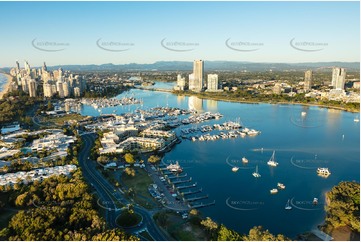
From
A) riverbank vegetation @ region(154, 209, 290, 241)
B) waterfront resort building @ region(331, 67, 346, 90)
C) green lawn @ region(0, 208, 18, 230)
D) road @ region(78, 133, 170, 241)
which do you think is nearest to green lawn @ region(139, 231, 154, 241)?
road @ region(78, 133, 170, 241)

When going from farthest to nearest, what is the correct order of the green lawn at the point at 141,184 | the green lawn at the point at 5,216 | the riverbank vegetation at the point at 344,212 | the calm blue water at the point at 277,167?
the green lawn at the point at 141,184
the calm blue water at the point at 277,167
the green lawn at the point at 5,216
the riverbank vegetation at the point at 344,212

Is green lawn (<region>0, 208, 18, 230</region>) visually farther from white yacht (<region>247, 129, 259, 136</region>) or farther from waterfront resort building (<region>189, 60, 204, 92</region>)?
waterfront resort building (<region>189, 60, 204, 92</region>)

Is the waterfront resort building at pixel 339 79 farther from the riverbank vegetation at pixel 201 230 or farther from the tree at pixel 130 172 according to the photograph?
the riverbank vegetation at pixel 201 230

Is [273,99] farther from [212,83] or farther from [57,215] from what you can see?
[57,215]

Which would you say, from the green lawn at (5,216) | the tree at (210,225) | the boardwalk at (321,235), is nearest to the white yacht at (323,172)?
the boardwalk at (321,235)

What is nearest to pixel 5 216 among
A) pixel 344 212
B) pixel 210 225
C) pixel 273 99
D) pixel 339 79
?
pixel 210 225

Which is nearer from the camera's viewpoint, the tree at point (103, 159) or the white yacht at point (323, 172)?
the white yacht at point (323, 172)

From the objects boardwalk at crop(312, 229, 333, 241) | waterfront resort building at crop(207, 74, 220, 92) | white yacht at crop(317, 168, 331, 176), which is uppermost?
waterfront resort building at crop(207, 74, 220, 92)
